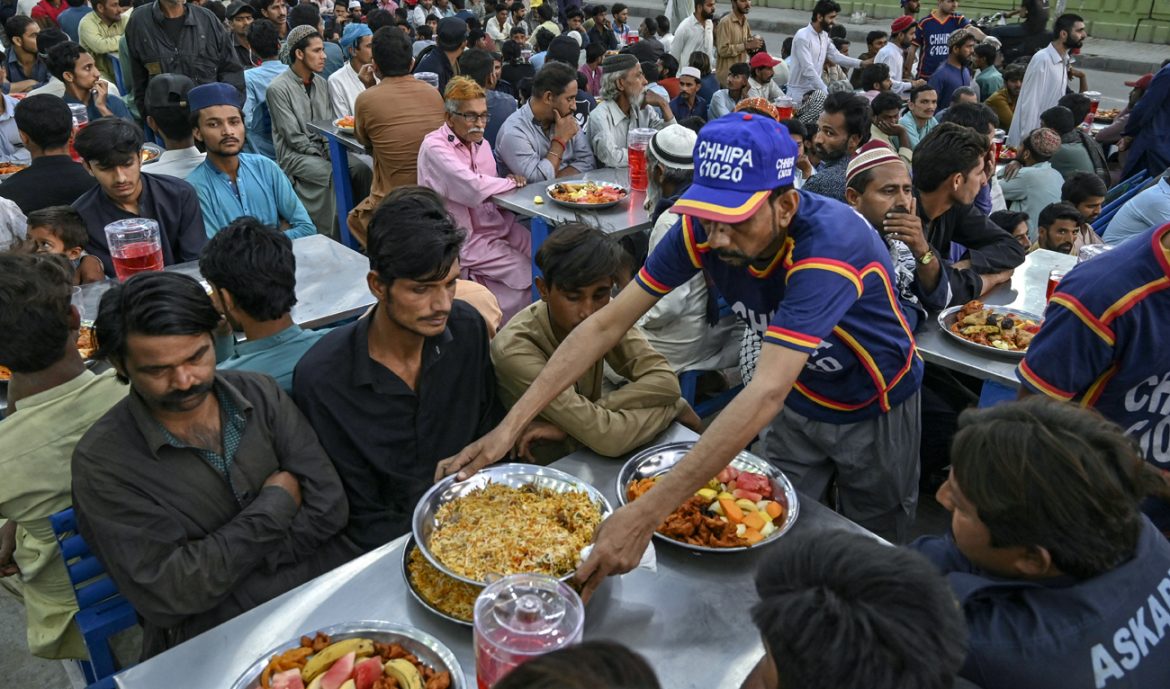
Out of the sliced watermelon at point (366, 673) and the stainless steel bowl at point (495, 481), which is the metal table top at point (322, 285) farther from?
the sliced watermelon at point (366, 673)

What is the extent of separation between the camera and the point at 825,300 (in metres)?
2.03

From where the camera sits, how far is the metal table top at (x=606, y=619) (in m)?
1.68

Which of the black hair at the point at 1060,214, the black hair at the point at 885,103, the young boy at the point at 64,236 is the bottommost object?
the black hair at the point at 1060,214

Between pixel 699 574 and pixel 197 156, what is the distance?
15.3 feet

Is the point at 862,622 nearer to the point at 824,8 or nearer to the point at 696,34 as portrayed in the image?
the point at 824,8

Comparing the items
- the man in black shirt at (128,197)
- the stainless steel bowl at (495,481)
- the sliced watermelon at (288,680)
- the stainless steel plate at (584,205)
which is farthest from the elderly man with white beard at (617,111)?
the sliced watermelon at (288,680)

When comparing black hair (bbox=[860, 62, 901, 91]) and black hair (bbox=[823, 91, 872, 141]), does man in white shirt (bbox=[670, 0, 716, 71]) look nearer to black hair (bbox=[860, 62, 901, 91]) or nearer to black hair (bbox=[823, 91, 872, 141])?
black hair (bbox=[860, 62, 901, 91])

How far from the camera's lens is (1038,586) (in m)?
1.49

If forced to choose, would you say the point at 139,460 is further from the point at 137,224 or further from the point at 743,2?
the point at 743,2

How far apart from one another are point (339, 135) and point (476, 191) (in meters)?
2.07

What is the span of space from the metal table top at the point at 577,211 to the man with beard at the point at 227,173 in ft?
4.15

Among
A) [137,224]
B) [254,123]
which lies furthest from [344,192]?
[137,224]

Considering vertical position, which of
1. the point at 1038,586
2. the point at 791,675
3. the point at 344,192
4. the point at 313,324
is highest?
the point at 791,675

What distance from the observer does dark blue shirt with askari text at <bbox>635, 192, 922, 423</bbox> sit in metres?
2.04
